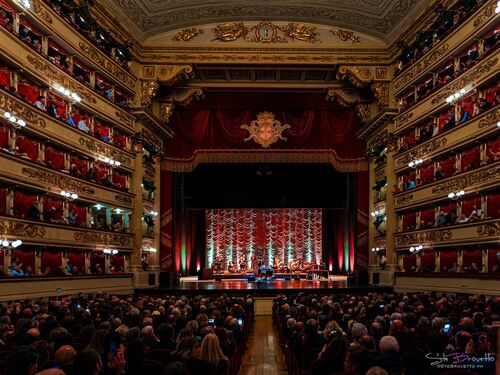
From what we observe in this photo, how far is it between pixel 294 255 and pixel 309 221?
2.52m

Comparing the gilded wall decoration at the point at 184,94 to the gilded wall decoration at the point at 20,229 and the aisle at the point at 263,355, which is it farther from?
the aisle at the point at 263,355

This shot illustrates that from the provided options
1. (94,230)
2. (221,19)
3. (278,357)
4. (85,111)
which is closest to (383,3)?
(221,19)

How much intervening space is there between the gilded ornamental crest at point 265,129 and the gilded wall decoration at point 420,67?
19.5ft

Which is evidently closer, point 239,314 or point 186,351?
point 186,351

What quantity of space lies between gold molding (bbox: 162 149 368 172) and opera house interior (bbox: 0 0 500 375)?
0.36 ft

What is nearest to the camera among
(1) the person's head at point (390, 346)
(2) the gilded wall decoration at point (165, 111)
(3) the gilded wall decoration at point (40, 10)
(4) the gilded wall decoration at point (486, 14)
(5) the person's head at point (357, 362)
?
(5) the person's head at point (357, 362)

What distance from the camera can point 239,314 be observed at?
11969 mm

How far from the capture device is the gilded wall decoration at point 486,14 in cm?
1585

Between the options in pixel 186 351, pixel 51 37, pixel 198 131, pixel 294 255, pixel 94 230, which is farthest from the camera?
pixel 294 255

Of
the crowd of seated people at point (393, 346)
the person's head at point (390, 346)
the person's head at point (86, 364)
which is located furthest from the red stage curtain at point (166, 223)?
the person's head at point (86, 364)

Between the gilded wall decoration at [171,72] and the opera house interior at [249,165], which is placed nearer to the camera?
the opera house interior at [249,165]

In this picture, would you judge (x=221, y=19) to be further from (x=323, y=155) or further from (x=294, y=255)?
(x=294, y=255)

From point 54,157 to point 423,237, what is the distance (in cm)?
1362

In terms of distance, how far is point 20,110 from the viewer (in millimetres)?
15391
